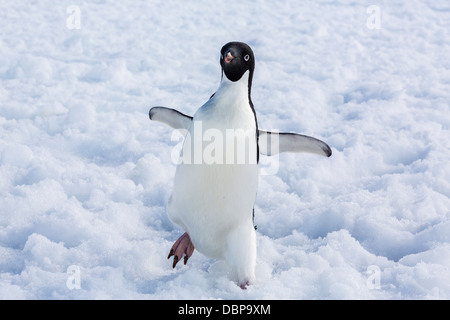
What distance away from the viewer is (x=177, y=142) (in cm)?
391

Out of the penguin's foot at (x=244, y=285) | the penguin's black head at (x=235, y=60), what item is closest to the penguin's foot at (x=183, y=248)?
the penguin's foot at (x=244, y=285)

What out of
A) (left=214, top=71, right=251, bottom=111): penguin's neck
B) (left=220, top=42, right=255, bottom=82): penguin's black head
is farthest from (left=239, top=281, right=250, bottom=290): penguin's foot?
(left=220, top=42, right=255, bottom=82): penguin's black head

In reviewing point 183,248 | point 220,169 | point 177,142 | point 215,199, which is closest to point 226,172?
point 220,169

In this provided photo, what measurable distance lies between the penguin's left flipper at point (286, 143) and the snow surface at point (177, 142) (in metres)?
0.50

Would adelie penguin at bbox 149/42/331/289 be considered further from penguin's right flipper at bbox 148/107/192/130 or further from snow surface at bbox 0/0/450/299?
penguin's right flipper at bbox 148/107/192/130

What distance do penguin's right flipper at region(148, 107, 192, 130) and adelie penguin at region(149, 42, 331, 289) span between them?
0.27 m

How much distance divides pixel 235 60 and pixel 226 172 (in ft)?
1.56

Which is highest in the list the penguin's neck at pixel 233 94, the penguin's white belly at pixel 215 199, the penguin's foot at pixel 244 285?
the penguin's neck at pixel 233 94

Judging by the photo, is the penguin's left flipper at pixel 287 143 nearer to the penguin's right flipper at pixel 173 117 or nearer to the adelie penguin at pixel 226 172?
the adelie penguin at pixel 226 172

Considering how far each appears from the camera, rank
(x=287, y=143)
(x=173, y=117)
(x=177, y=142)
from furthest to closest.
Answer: (x=177, y=142) < (x=173, y=117) < (x=287, y=143)

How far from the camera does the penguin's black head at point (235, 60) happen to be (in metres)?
2.25

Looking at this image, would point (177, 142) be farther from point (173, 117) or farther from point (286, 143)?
point (286, 143)

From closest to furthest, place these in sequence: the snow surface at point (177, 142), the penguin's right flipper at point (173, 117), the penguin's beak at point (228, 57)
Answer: the penguin's beak at point (228, 57)
the snow surface at point (177, 142)
the penguin's right flipper at point (173, 117)

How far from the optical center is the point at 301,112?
4.55m
